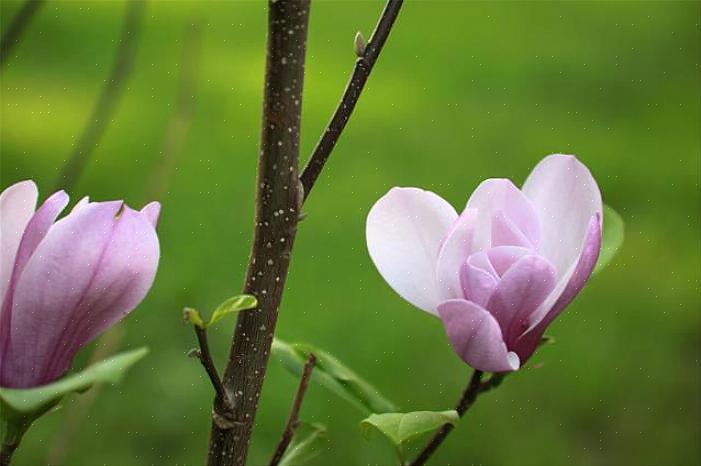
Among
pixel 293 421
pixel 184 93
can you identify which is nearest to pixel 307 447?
pixel 293 421

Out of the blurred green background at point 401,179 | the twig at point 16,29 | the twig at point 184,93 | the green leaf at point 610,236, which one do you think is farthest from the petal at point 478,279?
the blurred green background at point 401,179

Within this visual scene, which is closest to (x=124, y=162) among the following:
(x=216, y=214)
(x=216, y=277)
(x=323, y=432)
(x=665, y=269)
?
(x=216, y=214)

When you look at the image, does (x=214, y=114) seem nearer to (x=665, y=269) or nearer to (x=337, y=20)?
(x=337, y=20)

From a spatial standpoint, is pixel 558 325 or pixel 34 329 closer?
pixel 34 329

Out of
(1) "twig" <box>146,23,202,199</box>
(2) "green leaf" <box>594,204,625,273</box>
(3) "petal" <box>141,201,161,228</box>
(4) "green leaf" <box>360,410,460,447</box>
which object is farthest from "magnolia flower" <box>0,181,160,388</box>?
(1) "twig" <box>146,23,202,199</box>

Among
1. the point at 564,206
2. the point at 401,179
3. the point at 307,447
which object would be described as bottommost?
the point at 401,179

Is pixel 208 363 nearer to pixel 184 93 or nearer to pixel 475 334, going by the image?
pixel 475 334
